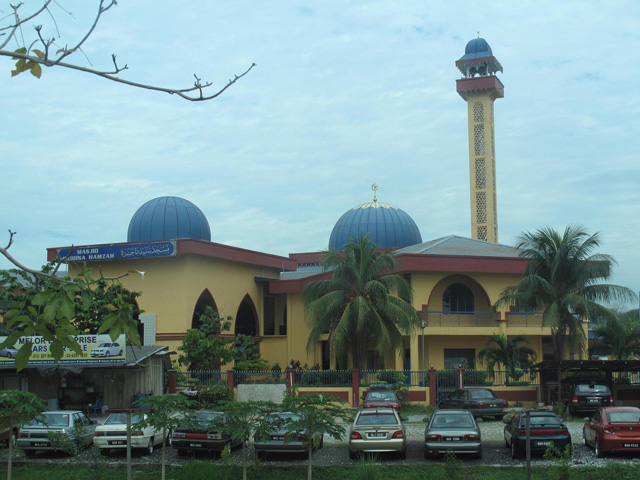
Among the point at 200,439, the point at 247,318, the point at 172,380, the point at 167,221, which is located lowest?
the point at 200,439

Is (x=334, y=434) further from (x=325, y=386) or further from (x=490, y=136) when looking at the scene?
(x=490, y=136)

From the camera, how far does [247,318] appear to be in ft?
141

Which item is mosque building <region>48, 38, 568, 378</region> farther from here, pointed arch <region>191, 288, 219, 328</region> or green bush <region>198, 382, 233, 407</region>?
green bush <region>198, 382, 233, 407</region>

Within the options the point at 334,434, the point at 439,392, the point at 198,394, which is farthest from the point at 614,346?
the point at 334,434

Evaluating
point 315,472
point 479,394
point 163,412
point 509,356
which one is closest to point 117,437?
point 163,412

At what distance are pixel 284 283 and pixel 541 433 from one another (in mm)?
25310

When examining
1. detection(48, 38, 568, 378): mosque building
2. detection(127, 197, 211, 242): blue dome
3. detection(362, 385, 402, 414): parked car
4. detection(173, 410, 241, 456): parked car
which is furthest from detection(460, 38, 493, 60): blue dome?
detection(173, 410, 241, 456): parked car

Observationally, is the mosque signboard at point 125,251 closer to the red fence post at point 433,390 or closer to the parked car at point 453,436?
Result: the red fence post at point 433,390

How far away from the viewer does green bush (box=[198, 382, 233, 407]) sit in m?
29.4

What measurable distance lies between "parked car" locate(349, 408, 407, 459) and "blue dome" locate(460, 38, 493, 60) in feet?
120

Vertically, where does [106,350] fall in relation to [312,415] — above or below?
above

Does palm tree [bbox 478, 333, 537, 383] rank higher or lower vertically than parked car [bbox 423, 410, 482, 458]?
higher

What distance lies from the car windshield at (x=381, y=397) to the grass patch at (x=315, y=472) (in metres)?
7.63

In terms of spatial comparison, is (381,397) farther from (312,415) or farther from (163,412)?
(163,412)
